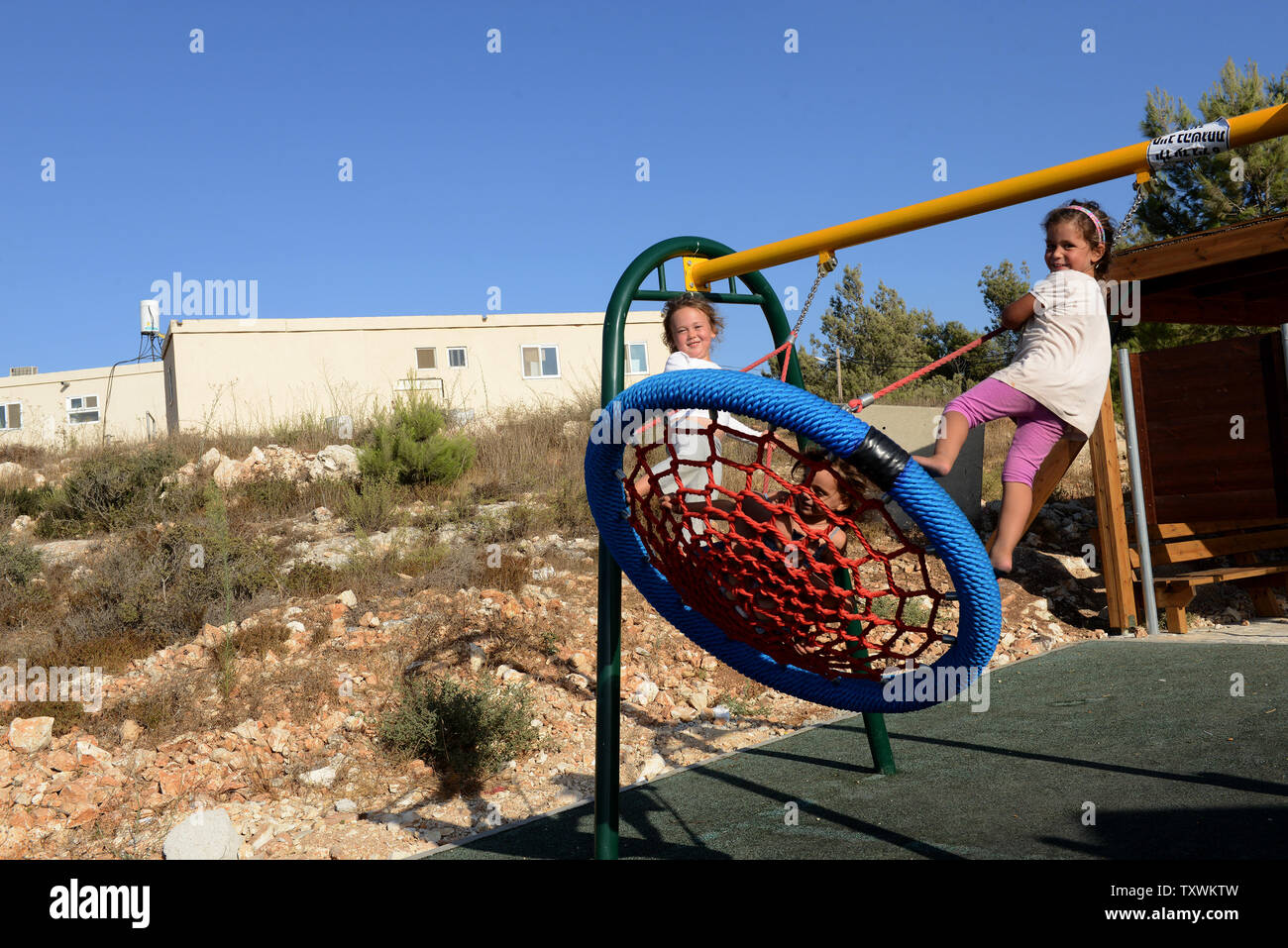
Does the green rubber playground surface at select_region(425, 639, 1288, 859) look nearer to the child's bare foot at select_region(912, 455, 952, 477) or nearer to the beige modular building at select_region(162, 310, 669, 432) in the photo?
the child's bare foot at select_region(912, 455, 952, 477)

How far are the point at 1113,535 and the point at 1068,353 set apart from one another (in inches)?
241

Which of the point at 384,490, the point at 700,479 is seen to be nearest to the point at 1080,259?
the point at 700,479

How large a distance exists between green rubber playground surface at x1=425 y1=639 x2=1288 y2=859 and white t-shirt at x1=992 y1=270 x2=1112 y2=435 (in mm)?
1858

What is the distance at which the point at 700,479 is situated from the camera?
3.22m

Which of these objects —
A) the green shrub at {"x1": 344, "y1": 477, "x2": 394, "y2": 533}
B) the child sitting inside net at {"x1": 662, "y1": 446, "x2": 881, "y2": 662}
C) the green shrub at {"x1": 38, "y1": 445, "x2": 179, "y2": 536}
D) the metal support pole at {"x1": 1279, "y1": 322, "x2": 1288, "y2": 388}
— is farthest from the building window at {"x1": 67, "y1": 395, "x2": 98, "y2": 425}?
the child sitting inside net at {"x1": 662, "y1": 446, "x2": 881, "y2": 662}

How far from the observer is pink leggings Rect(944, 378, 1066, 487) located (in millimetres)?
2365

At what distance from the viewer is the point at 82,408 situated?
27.9 m

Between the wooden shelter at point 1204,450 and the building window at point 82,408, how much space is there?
28.6 metres

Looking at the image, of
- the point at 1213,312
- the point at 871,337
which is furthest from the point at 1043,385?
the point at 871,337

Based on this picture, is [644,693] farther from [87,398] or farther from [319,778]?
[87,398]
